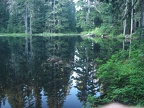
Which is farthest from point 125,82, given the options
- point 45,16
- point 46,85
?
point 45,16

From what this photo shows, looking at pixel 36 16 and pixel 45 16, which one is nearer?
pixel 36 16

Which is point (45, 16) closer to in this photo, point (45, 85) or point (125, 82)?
point (45, 85)

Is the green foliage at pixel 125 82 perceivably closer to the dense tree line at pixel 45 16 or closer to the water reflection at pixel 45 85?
the water reflection at pixel 45 85

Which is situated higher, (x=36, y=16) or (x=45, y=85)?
(x=36, y=16)

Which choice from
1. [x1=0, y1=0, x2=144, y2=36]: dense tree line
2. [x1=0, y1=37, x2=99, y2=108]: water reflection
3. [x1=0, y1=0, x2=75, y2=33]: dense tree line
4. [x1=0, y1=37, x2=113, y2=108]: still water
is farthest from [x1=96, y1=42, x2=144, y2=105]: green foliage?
[x1=0, y1=0, x2=75, y2=33]: dense tree line

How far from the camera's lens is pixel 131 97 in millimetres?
6758

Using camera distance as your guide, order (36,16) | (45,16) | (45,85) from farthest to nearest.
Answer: (45,16), (36,16), (45,85)

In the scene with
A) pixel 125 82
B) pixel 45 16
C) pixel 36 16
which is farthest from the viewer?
pixel 45 16

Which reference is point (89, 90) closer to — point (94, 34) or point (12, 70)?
point (12, 70)

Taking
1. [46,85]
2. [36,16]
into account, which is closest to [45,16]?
[36,16]

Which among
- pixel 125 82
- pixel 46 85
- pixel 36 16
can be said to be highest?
pixel 36 16

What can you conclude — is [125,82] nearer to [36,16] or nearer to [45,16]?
[36,16]

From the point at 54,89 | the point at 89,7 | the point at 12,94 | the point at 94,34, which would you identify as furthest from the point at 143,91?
the point at 89,7

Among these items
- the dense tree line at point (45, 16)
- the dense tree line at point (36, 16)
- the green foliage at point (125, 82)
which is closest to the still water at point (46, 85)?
the green foliage at point (125, 82)
